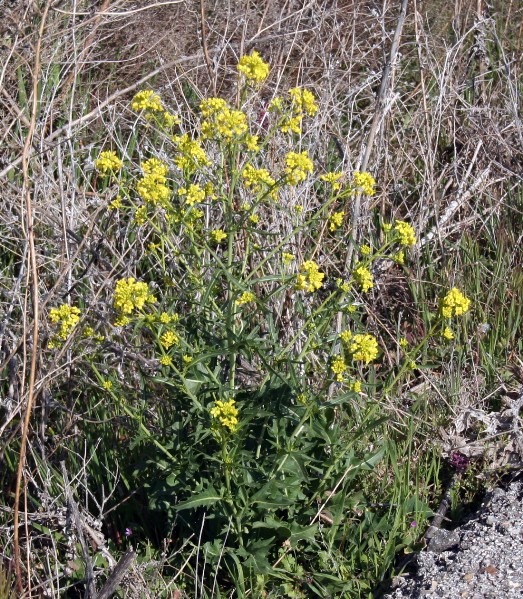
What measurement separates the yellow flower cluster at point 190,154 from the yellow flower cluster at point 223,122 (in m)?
0.05

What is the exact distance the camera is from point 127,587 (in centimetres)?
266

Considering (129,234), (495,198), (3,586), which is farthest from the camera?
(495,198)

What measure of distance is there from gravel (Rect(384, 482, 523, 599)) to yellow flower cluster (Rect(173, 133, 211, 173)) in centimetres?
145

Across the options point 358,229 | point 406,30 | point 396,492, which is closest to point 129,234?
point 358,229

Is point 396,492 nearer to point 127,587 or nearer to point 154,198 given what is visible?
point 127,587

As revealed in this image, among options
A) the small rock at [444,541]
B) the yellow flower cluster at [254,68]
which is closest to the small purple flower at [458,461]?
the small rock at [444,541]

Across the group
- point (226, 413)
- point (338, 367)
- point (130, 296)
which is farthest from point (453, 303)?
point (130, 296)

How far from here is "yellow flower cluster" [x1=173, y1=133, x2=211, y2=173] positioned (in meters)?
2.56

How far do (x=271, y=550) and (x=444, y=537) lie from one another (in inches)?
23.2

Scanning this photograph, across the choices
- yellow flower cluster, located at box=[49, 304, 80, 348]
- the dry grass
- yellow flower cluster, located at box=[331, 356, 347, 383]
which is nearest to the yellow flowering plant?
yellow flower cluster, located at box=[331, 356, 347, 383]

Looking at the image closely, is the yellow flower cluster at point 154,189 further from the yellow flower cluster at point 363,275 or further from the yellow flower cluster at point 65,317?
the yellow flower cluster at point 363,275

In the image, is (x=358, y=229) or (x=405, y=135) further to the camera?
(x=405, y=135)

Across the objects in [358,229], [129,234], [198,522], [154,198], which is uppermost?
[154,198]

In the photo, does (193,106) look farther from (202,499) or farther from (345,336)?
(202,499)
